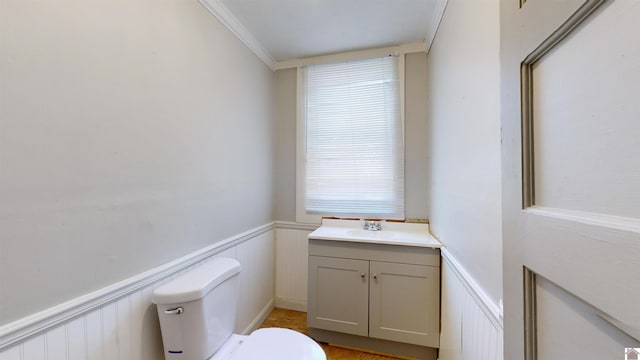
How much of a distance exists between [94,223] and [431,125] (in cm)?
212

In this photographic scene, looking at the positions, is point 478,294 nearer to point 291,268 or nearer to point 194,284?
point 194,284

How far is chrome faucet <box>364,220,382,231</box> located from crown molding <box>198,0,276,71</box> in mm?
1748

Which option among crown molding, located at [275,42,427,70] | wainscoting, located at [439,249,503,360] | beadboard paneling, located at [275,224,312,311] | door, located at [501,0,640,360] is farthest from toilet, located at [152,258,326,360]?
crown molding, located at [275,42,427,70]

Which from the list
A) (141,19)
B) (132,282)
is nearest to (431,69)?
(141,19)

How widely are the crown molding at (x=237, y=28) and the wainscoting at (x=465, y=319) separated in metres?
2.06

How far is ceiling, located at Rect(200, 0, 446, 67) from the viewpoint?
5.35 feet

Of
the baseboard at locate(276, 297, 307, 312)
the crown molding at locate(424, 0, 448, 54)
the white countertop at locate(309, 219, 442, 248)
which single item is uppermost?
the crown molding at locate(424, 0, 448, 54)

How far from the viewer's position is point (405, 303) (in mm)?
1745

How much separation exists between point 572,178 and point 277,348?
1254mm

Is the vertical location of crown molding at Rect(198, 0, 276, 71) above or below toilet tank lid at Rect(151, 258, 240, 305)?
above

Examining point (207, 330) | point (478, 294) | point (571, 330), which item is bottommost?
point (207, 330)

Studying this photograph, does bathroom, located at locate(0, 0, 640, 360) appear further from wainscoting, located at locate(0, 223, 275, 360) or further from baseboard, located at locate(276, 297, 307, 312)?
baseboard, located at locate(276, 297, 307, 312)

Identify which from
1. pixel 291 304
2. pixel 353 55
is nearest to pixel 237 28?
pixel 353 55

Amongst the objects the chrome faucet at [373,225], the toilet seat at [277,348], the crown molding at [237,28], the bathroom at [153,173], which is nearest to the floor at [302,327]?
the bathroom at [153,173]
